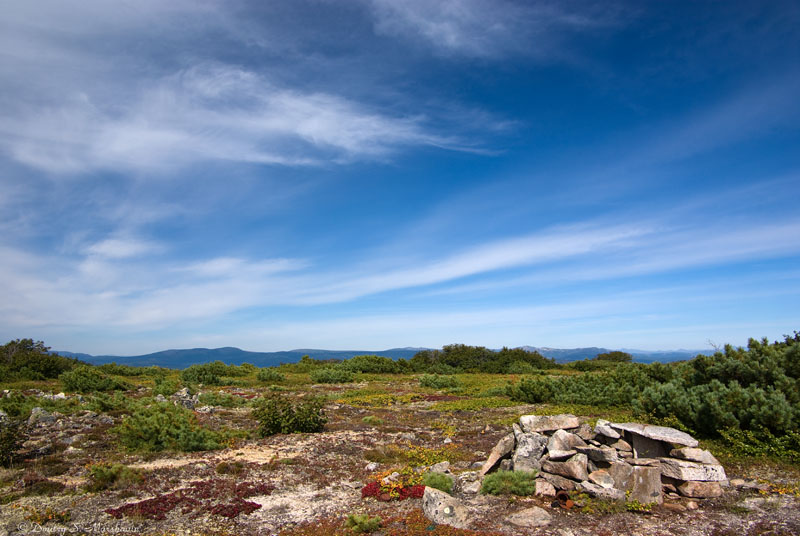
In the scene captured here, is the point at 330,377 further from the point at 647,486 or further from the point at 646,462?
the point at 647,486

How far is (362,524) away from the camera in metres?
8.27

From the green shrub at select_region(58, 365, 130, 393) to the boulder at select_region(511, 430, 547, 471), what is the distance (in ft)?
85.6

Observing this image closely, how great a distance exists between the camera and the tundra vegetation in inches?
359

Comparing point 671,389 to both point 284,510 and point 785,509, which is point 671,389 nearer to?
point 785,509

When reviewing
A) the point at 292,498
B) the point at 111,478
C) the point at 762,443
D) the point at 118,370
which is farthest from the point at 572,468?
the point at 118,370

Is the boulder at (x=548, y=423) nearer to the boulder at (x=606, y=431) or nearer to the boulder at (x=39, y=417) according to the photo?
the boulder at (x=606, y=431)

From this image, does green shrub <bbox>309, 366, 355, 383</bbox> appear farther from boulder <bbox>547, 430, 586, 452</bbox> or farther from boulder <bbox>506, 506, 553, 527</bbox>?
boulder <bbox>506, 506, 553, 527</bbox>

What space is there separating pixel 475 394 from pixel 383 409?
7.62 metres

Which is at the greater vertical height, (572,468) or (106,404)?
(572,468)

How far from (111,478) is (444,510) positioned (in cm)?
856

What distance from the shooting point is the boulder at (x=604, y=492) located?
927cm

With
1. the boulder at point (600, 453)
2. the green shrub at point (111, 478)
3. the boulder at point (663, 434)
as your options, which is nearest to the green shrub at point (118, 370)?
the green shrub at point (111, 478)

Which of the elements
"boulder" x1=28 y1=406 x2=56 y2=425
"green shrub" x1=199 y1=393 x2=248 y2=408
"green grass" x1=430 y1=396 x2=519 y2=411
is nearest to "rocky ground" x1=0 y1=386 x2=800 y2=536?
"boulder" x1=28 y1=406 x2=56 y2=425

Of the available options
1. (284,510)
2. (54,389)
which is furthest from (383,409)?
(54,389)
